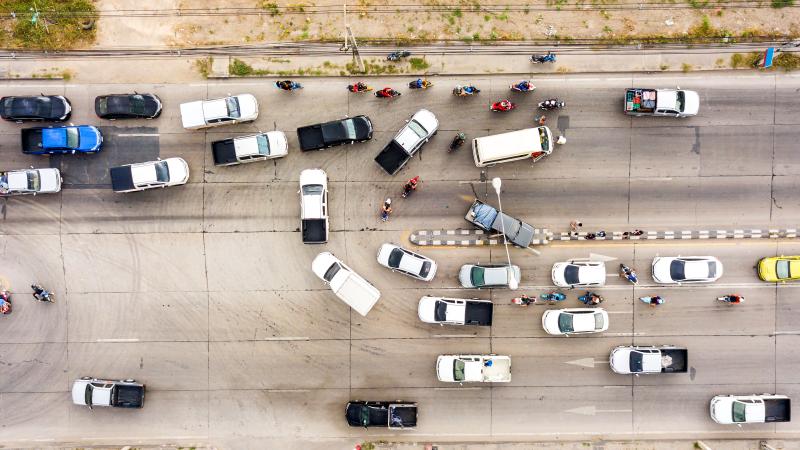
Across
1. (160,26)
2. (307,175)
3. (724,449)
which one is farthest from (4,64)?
(724,449)

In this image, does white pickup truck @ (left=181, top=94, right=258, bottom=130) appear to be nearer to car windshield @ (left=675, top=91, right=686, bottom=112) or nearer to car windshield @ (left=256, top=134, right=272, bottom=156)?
car windshield @ (left=256, top=134, right=272, bottom=156)

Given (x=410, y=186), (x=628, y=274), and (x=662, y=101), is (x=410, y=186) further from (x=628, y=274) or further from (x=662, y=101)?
(x=662, y=101)

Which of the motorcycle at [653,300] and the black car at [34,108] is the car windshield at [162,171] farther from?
the motorcycle at [653,300]

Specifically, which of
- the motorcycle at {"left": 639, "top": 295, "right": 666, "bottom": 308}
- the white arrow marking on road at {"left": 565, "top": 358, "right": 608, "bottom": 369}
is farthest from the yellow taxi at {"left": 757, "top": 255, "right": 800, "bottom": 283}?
the white arrow marking on road at {"left": 565, "top": 358, "right": 608, "bottom": 369}

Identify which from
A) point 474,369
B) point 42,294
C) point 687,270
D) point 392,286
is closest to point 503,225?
point 392,286

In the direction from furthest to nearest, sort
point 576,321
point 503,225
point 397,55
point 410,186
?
point 397,55, point 410,186, point 576,321, point 503,225

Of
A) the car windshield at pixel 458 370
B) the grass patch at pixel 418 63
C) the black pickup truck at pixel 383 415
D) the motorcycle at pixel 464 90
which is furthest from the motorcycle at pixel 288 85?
the black pickup truck at pixel 383 415
